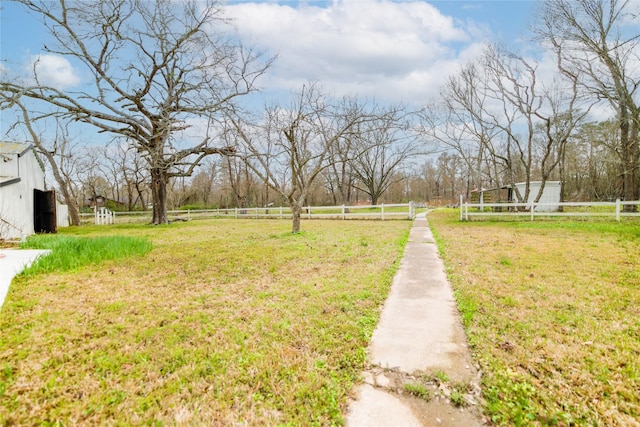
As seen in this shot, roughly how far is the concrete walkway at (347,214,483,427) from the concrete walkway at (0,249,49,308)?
462cm

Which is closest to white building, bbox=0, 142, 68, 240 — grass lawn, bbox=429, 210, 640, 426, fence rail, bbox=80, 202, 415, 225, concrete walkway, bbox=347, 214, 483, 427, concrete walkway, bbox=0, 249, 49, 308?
concrete walkway, bbox=0, 249, 49, 308

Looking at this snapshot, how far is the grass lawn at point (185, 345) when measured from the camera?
6.37 feet

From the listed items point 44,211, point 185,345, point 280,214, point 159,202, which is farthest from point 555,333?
point 280,214

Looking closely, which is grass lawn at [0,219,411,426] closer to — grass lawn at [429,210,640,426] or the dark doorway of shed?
grass lawn at [429,210,640,426]

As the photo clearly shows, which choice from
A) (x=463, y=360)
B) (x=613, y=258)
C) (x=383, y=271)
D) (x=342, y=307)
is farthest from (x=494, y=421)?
(x=613, y=258)

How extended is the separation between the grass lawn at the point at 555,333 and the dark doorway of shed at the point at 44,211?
16.6 metres

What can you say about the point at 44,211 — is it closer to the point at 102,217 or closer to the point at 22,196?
the point at 22,196

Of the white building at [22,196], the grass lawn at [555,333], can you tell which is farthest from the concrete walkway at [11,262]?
the grass lawn at [555,333]

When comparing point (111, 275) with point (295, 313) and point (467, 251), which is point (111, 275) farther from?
point (467, 251)

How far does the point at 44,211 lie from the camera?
1355cm

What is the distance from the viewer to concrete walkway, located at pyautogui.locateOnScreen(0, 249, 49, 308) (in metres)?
4.31

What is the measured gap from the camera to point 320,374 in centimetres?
231

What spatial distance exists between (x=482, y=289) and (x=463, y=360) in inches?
83.9

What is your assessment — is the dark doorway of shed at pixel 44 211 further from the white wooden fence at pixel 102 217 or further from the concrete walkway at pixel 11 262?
the white wooden fence at pixel 102 217
